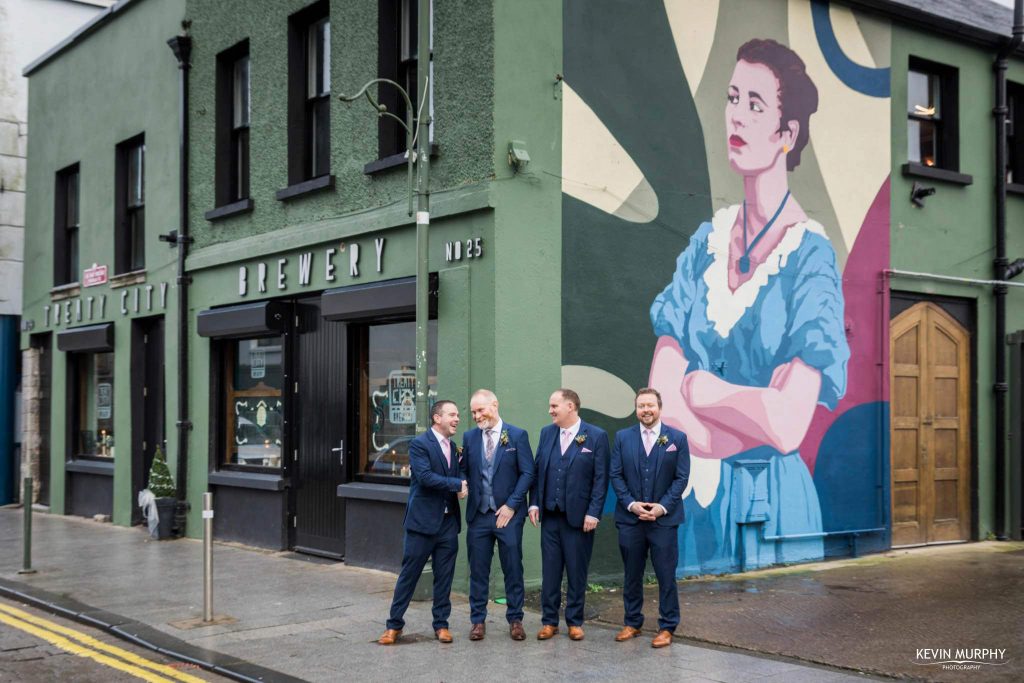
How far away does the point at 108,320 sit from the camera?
59.8ft

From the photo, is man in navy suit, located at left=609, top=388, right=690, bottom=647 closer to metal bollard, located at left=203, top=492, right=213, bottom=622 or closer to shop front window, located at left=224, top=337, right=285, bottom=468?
metal bollard, located at left=203, top=492, right=213, bottom=622

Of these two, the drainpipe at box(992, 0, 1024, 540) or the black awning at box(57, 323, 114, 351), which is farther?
the black awning at box(57, 323, 114, 351)

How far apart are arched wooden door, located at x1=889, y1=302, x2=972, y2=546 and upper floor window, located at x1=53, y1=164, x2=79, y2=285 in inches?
564

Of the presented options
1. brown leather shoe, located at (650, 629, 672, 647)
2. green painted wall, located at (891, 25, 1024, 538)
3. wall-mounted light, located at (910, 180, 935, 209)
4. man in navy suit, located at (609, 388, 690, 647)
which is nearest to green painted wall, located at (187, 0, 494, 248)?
man in navy suit, located at (609, 388, 690, 647)

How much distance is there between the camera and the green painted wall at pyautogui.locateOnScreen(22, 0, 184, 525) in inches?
657

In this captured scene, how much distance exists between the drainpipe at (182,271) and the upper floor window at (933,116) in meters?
10.1

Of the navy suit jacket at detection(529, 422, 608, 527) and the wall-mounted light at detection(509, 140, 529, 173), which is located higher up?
the wall-mounted light at detection(509, 140, 529, 173)

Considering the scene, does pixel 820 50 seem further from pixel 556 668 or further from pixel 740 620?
pixel 556 668

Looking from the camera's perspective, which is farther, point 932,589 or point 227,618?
point 932,589

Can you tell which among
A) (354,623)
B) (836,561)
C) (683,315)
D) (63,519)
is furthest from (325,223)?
(63,519)

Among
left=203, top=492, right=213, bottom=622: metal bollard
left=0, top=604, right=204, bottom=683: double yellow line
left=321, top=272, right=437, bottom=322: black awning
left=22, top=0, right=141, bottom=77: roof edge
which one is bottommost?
left=0, top=604, right=204, bottom=683: double yellow line

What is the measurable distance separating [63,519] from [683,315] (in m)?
12.2

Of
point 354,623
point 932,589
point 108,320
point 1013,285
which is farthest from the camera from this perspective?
point 108,320

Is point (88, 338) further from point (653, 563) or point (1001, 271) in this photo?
point (1001, 271)
